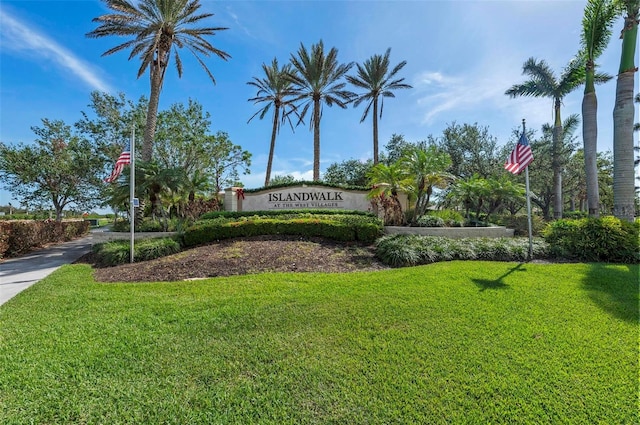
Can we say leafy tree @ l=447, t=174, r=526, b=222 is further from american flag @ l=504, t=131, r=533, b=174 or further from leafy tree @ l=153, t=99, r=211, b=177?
leafy tree @ l=153, t=99, r=211, b=177

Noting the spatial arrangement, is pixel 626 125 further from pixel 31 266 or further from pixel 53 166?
pixel 53 166

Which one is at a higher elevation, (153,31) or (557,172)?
(153,31)

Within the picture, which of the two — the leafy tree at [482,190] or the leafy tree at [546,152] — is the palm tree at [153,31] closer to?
the leafy tree at [482,190]

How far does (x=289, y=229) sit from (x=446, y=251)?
5.23m

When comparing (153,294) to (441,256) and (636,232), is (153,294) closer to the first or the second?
(441,256)

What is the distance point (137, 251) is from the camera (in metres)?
8.48

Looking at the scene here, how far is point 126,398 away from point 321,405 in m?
1.77

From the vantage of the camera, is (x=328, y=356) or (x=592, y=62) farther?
(x=592, y=62)

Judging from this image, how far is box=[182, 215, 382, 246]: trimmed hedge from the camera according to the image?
9.48m

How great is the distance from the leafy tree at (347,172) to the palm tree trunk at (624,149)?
1759 cm

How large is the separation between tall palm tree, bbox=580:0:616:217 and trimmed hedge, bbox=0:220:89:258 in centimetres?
2209

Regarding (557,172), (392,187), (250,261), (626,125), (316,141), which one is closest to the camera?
(250,261)

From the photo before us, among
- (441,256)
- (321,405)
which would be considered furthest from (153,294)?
(441,256)

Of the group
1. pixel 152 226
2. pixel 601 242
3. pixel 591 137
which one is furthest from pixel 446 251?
pixel 152 226
